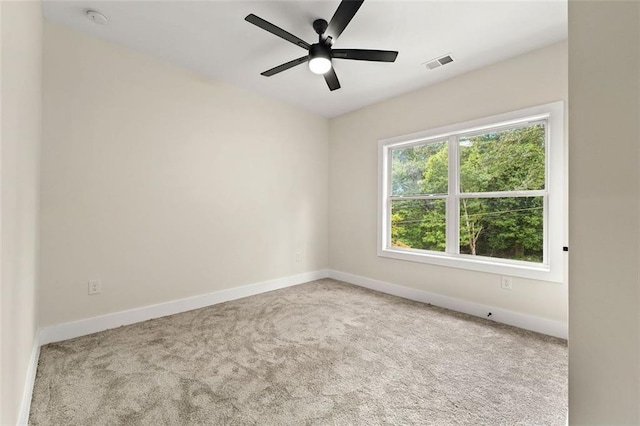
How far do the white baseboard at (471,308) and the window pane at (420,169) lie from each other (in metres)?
1.23

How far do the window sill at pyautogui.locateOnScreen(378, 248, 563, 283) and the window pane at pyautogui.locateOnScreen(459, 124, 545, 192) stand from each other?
2.44 ft

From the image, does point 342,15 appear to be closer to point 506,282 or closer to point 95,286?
point 506,282

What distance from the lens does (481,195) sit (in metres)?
2.96

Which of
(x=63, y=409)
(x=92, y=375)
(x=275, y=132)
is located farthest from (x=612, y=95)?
(x=275, y=132)

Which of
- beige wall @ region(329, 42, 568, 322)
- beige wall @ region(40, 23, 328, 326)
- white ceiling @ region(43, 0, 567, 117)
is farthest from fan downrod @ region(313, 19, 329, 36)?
beige wall @ region(329, 42, 568, 322)

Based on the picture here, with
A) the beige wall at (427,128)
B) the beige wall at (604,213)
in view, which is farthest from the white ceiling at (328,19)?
the beige wall at (604,213)

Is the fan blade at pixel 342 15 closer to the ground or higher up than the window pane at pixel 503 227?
higher up

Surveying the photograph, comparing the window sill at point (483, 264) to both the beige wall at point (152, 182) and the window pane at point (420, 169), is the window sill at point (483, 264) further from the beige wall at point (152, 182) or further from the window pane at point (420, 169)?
the beige wall at point (152, 182)

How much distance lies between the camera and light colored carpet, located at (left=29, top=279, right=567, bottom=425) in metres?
1.49

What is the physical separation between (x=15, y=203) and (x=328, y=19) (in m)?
2.27

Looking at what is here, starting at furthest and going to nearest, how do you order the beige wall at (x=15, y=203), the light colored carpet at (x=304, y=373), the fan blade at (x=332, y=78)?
the fan blade at (x=332, y=78) < the light colored carpet at (x=304, y=373) < the beige wall at (x=15, y=203)

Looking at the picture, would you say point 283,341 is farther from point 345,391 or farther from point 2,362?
point 2,362

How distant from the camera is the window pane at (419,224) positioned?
3.32 metres

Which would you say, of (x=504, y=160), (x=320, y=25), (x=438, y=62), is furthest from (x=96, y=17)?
(x=504, y=160)
